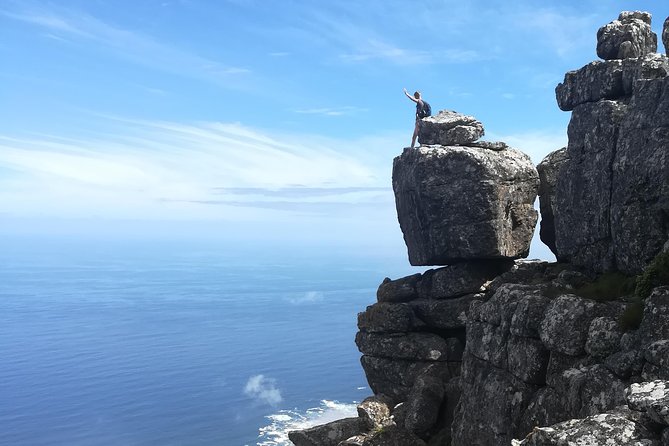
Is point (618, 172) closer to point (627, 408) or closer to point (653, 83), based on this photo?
point (653, 83)

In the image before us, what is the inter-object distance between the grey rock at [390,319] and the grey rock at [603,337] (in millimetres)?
20634

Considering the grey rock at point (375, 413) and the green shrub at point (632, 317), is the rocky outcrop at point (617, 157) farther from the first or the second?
the grey rock at point (375, 413)

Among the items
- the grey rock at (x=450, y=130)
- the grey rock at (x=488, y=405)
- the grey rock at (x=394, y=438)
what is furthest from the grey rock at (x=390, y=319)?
the grey rock at (x=450, y=130)

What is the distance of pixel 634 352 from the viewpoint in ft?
66.6

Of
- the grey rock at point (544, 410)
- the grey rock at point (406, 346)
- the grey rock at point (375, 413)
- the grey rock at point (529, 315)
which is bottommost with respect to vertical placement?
the grey rock at point (375, 413)

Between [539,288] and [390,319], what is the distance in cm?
1548

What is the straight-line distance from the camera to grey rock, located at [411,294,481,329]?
4275 centimetres

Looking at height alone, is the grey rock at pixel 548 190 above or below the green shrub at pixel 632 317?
above

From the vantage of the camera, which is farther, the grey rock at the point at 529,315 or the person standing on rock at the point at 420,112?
the person standing on rock at the point at 420,112

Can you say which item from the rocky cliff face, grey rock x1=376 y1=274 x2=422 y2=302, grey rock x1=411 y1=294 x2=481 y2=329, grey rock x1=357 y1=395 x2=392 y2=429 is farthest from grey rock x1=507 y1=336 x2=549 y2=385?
grey rock x1=376 y1=274 x2=422 y2=302

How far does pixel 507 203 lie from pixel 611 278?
520 inches

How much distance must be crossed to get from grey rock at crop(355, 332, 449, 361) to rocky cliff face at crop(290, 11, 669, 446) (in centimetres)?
10

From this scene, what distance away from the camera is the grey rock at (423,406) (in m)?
36.3

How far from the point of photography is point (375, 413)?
3972 centimetres
